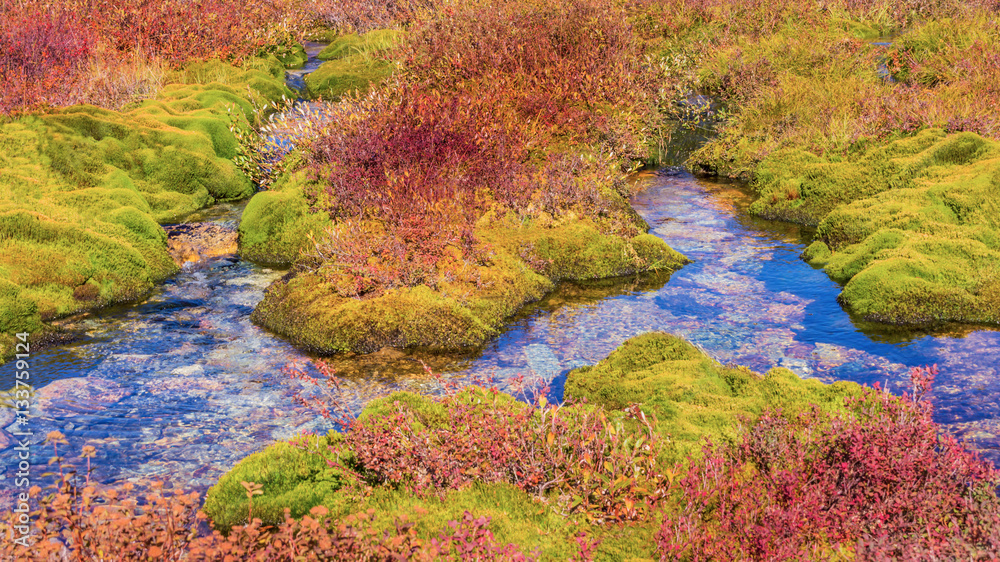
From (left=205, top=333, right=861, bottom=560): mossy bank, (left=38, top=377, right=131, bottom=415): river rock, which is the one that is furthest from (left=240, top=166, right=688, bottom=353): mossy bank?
(left=205, top=333, right=861, bottom=560): mossy bank

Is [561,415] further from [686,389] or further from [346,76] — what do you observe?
[346,76]

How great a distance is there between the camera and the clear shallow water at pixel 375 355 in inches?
307

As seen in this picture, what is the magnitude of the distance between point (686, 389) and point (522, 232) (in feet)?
18.8

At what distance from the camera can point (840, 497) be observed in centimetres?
555

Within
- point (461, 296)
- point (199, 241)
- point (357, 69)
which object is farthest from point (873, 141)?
point (357, 69)

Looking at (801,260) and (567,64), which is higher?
(567,64)

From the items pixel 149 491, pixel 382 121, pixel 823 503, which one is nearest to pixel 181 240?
pixel 382 121

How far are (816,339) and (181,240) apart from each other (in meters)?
10.3

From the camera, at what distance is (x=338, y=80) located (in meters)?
22.9

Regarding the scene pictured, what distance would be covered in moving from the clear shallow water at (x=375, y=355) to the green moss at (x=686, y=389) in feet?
3.41

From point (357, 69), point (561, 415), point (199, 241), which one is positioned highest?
point (357, 69)

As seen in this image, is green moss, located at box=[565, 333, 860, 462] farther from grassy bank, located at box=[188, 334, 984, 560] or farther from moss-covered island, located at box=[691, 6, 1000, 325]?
moss-covered island, located at box=[691, 6, 1000, 325]

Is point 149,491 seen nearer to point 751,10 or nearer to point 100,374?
point 100,374

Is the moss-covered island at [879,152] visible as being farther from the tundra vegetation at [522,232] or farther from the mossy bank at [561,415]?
the mossy bank at [561,415]
